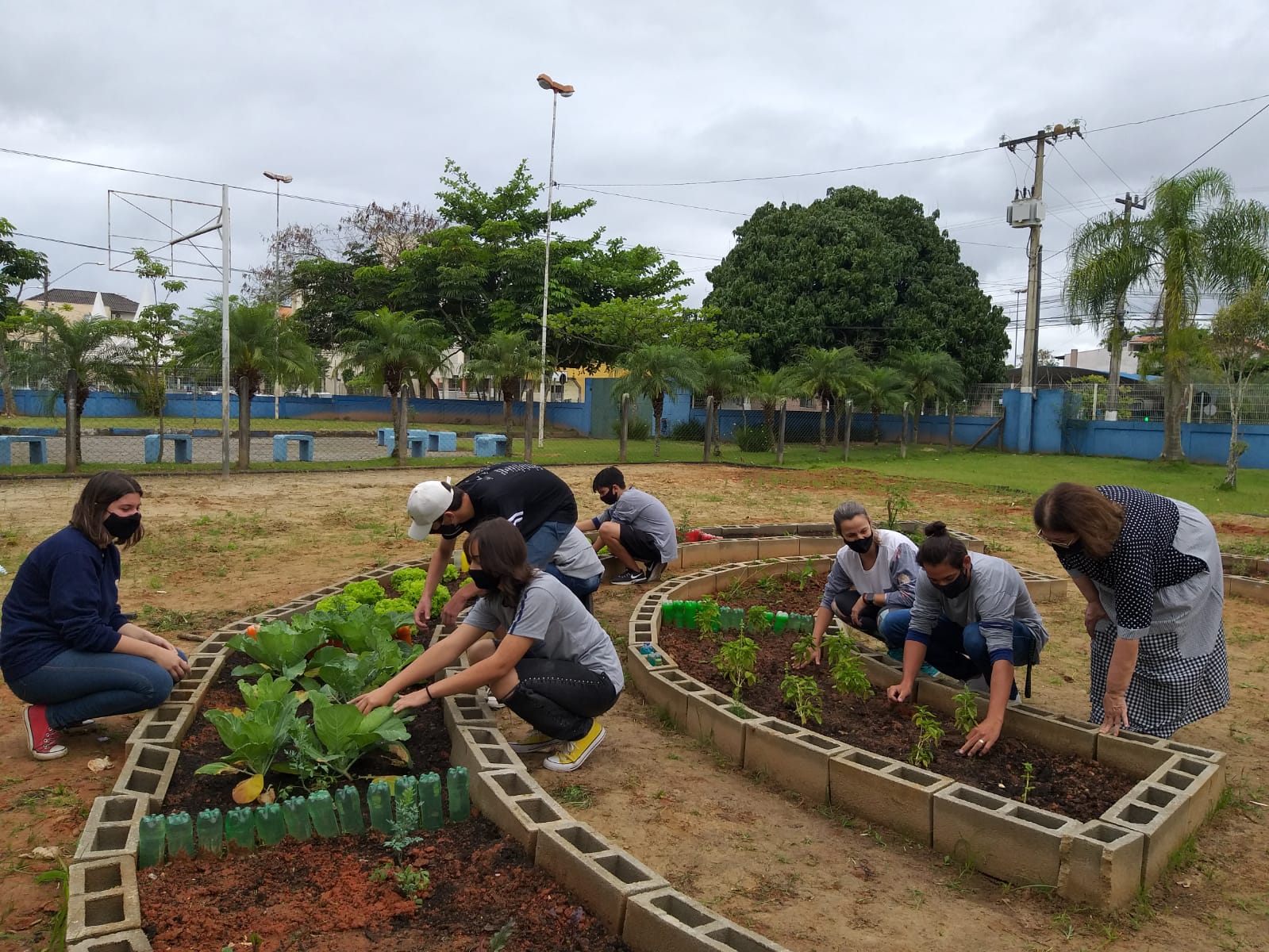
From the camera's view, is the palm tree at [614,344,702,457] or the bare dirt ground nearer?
the bare dirt ground

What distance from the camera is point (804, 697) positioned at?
446 centimetres

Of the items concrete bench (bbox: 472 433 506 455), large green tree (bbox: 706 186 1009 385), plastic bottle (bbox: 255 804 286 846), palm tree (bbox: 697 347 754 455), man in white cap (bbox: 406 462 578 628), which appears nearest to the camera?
plastic bottle (bbox: 255 804 286 846)

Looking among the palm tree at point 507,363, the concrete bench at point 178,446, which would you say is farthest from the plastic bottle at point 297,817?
the palm tree at point 507,363

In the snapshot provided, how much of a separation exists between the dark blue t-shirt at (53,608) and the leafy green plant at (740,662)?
2921 millimetres

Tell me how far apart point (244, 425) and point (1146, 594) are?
1644 centimetres

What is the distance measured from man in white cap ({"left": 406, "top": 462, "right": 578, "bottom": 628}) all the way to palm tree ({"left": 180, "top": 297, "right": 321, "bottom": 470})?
44.4ft

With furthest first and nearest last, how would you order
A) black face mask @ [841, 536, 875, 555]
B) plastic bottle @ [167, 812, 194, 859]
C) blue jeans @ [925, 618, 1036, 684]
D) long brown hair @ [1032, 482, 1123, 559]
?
black face mask @ [841, 536, 875, 555] < blue jeans @ [925, 618, 1036, 684] < long brown hair @ [1032, 482, 1123, 559] < plastic bottle @ [167, 812, 194, 859]

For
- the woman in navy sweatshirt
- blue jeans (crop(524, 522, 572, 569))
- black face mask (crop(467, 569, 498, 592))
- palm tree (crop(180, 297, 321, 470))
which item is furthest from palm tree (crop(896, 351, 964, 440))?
the woman in navy sweatshirt

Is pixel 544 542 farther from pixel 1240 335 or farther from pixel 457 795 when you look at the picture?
pixel 1240 335

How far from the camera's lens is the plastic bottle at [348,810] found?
325cm

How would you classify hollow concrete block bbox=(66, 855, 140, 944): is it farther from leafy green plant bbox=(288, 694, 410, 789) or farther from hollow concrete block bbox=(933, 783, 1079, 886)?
hollow concrete block bbox=(933, 783, 1079, 886)

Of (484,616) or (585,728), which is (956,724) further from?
(484,616)

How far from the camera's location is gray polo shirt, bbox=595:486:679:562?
24.3 ft

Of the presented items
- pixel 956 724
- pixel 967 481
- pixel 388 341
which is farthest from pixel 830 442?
pixel 956 724
